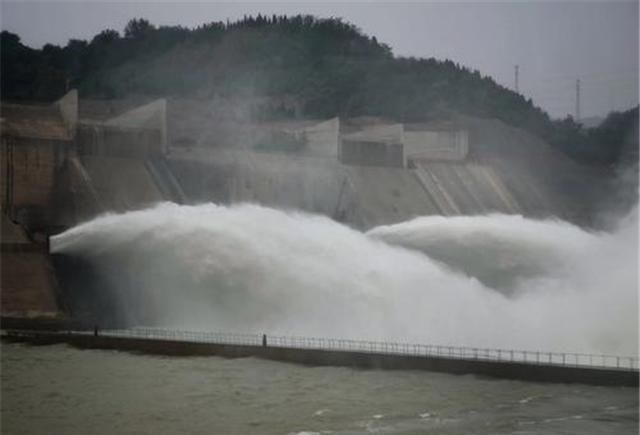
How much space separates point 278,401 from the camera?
14.3 meters

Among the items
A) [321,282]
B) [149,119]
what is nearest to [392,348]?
[321,282]

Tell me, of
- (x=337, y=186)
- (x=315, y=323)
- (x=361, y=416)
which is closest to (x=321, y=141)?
(x=337, y=186)

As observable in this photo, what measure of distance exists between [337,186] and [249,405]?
21.6 meters

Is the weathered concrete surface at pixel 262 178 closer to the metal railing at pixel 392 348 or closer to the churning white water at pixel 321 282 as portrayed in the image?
the churning white water at pixel 321 282

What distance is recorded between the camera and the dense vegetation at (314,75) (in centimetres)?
4688

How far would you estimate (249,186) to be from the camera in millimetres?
32219

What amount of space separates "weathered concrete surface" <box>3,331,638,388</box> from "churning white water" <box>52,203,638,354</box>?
2.77 meters

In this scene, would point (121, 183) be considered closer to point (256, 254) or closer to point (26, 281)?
point (26, 281)

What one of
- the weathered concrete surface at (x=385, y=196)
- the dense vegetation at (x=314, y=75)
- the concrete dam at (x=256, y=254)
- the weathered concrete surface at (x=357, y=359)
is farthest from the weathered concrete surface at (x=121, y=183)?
the dense vegetation at (x=314, y=75)

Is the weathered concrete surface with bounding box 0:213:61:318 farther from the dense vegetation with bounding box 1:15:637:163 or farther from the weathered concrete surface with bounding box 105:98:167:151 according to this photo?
the dense vegetation with bounding box 1:15:637:163

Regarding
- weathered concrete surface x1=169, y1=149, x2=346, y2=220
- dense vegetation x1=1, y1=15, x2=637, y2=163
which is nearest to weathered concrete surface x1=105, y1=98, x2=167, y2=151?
weathered concrete surface x1=169, y1=149, x2=346, y2=220

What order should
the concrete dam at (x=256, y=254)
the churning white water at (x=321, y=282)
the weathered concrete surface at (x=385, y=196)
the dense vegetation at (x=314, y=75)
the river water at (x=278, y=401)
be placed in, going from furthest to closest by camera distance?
the dense vegetation at (x=314, y=75)
the weathered concrete surface at (x=385, y=196)
the concrete dam at (x=256, y=254)
the churning white water at (x=321, y=282)
the river water at (x=278, y=401)

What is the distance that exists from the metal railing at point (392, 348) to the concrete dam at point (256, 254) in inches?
29.4

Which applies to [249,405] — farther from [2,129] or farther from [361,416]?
[2,129]
